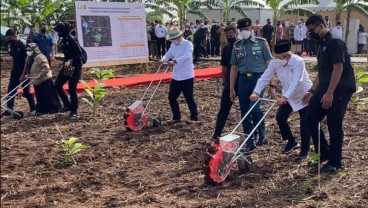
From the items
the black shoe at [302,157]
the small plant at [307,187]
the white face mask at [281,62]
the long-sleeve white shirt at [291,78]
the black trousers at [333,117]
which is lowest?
the black shoe at [302,157]

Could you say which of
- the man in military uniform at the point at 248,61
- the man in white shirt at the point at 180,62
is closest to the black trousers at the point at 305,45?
the man in white shirt at the point at 180,62

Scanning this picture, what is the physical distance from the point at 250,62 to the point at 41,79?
177 inches

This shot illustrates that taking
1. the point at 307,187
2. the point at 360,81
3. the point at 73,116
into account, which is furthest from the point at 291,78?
the point at 73,116

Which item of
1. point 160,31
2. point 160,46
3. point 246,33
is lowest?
point 160,46

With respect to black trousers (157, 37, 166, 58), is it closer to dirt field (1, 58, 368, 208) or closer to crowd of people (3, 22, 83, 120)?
crowd of people (3, 22, 83, 120)

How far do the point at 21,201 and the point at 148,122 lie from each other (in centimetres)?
351

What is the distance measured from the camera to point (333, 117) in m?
5.51

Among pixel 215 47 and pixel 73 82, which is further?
pixel 215 47

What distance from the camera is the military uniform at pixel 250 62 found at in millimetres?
6707

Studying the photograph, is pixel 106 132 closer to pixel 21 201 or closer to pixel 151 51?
pixel 21 201

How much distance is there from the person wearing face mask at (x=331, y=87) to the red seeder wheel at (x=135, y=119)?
3150 mm

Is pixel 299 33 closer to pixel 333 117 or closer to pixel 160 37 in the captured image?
pixel 160 37

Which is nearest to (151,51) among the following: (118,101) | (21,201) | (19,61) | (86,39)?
(86,39)

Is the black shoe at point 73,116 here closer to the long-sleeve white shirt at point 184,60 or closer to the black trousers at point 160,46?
the long-sleeve white shirt at point 184,60
